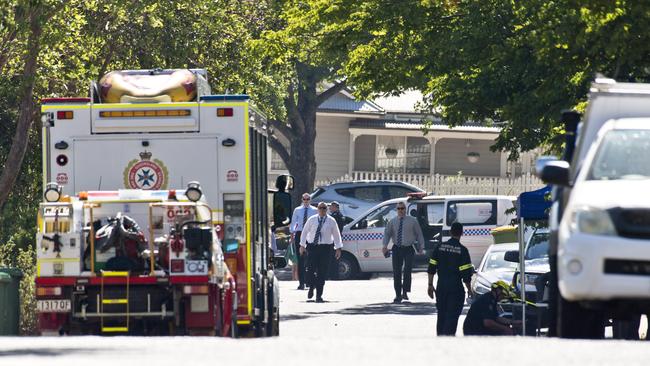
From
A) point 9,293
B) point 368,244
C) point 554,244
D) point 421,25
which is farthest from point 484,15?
point 368,244

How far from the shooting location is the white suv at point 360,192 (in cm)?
4119

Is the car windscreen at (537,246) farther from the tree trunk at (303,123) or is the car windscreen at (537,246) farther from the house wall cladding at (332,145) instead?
the house wall cladding at (332,145)

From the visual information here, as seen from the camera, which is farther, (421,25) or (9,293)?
(421,25)

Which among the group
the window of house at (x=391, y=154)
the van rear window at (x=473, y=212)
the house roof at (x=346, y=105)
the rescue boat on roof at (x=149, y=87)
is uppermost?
the house roof at (x=346, y=105)

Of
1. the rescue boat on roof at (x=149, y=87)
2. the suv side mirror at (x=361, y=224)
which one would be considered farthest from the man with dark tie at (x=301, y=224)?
the rescue boat on roof at (x=149, y=87)

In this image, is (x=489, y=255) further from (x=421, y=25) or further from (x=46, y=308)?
(x=46, y=308)

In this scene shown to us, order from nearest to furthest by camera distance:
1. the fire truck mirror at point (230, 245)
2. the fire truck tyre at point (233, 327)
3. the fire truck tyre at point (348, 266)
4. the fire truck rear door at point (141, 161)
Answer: the fire truck tyre at point (233, 327) → the fire truck mirror at point (230, 245) → the fire truck rear door at point (141, 161) → the fire truck tyre at point (348, 266)

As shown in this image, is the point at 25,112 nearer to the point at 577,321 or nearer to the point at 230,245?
the point at 230,245

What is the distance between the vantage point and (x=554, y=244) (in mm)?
12547

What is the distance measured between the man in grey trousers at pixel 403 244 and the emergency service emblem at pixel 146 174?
480 inches

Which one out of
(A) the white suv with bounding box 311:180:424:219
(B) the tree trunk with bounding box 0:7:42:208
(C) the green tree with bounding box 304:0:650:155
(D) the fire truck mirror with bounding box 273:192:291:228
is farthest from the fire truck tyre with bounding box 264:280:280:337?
(A) the white suv with bounding box 311:180:424:219

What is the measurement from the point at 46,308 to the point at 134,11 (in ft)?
33.0

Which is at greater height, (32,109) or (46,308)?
(32,109)

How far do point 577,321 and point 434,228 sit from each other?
22.0 m
